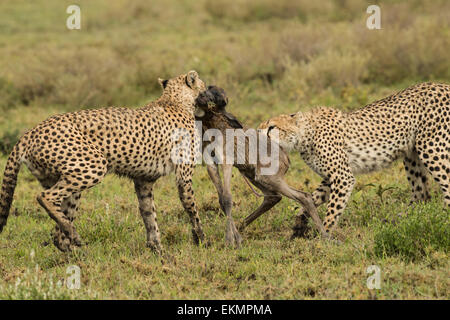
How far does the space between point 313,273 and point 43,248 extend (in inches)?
89.9

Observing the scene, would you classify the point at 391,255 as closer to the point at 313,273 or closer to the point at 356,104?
the point at 313,273

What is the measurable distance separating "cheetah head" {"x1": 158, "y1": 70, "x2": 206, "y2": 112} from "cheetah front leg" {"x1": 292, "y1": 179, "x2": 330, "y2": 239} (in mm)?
1287

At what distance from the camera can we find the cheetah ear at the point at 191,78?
5984 millimetres

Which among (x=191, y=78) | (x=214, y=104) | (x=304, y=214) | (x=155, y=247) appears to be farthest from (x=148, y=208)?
(x=304, y=214)

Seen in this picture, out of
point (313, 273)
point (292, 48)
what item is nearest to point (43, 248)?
point (313, 273)

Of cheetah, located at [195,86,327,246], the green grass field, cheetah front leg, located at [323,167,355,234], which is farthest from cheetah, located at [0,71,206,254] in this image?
cheetah front leg, located at [323,167,355,234]

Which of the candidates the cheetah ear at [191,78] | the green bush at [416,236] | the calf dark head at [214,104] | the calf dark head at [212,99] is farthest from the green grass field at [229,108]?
the cheetah ear at [191,78]

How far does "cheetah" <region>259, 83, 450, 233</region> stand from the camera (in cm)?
585

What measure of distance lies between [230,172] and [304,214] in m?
0.72

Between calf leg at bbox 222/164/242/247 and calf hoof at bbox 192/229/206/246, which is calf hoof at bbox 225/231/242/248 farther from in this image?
calf hoof at bbox 192/229/206/246

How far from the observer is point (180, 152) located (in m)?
5.68

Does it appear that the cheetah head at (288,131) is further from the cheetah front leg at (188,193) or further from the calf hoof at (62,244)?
the calf hoof at (62,244)

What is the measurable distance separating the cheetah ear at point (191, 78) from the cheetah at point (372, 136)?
72 centimetres
